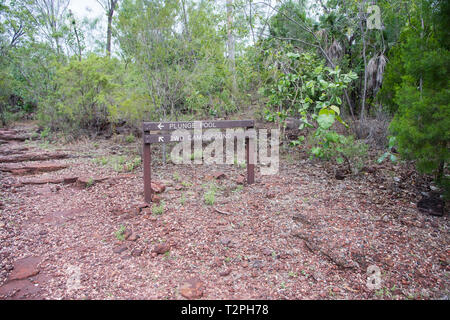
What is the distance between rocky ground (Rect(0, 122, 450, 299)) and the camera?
2.69 meters

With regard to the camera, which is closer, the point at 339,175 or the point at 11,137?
the point at 339,175

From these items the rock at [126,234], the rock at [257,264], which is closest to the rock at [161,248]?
the rock at [126,234]

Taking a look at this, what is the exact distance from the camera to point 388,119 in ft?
21.4

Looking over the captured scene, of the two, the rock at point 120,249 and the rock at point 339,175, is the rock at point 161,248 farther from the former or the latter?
the rock at point 339,175

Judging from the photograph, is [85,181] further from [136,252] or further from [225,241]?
[225,241]

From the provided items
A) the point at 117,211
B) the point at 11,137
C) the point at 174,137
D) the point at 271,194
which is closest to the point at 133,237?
the point at 117,211

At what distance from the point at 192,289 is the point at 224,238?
2.91 feet

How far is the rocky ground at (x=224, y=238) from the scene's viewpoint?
2.69m

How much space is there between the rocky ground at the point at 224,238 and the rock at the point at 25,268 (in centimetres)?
2

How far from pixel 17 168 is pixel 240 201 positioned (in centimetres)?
489

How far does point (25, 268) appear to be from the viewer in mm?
2992
